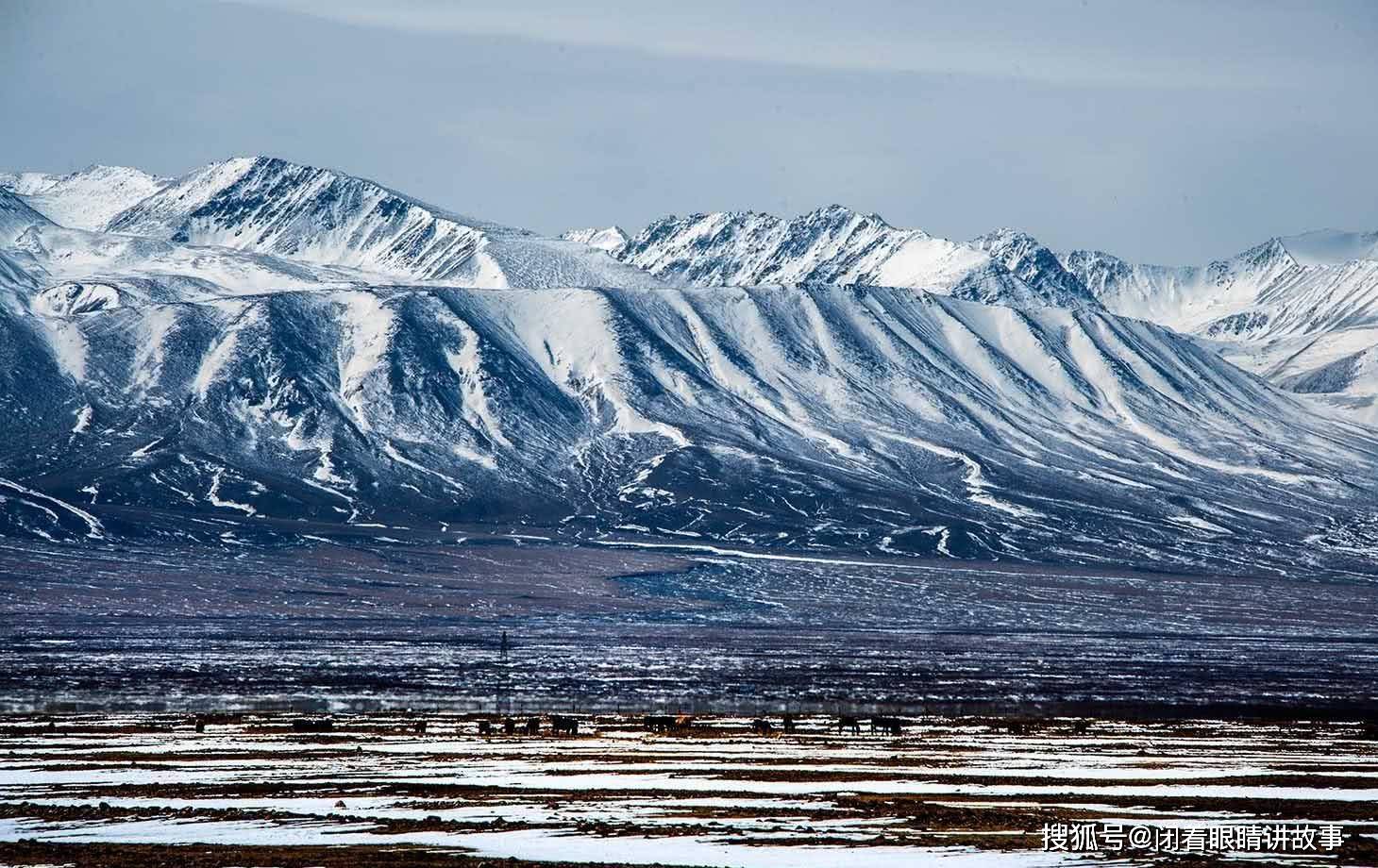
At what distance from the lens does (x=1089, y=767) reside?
168 feet

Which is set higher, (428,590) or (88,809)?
(428,590)

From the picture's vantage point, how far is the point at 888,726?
69.8 m

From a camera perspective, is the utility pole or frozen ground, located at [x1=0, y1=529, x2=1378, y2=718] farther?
frozen ground, located at [x1=0, y1=529, x2=1378, y2=718]

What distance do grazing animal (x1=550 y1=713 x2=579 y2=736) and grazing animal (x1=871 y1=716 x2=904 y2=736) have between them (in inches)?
445

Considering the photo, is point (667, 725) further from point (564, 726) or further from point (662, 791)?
point (662, 791)

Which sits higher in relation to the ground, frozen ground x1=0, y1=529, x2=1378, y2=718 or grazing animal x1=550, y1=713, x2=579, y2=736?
frozen ground x1=0, y1=529, x2=1378, y2=718

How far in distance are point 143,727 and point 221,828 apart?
29.3 meters

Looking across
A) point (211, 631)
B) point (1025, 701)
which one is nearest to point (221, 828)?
point (1025, 701)

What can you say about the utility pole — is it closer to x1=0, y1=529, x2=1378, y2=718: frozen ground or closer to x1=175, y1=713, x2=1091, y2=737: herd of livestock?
x1=0, y1=529, x2=1378, y2=718: frozen ground

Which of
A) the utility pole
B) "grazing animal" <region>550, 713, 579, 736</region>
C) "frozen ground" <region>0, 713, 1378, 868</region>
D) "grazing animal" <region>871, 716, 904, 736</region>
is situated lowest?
"frozen ground" <region>0, 713, 1378, 868</region>

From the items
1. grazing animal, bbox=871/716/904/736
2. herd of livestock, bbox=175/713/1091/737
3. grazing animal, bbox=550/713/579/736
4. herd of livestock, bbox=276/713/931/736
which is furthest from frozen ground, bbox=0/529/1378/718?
grazing animal, bbox=550/713/579/736

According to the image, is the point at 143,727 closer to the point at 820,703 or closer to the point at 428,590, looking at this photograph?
the point at 820,703

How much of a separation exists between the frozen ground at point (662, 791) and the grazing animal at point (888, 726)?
3.65 ft

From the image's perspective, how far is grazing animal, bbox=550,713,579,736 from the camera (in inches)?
2574
